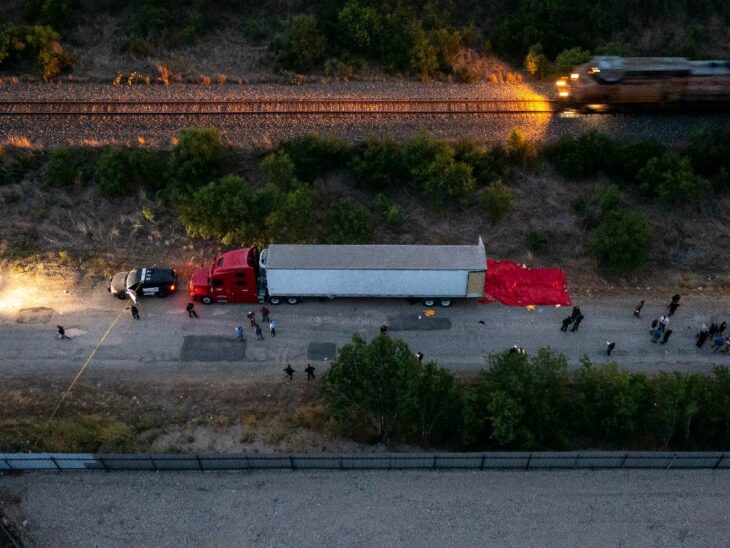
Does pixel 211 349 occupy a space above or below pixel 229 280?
below

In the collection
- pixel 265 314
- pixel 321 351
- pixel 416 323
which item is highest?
pixel 265 314

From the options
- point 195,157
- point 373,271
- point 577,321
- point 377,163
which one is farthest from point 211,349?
point 577,321

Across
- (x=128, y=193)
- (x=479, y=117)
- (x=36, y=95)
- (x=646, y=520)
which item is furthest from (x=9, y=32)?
(x=646, y=520)

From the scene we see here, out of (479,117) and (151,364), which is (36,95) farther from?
(479,117)

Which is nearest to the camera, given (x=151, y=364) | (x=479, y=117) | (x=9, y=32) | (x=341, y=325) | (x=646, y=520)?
(x=646, y=520)

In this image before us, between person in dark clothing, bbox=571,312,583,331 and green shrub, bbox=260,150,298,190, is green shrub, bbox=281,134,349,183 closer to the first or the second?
green shrub, bbox=260,150,298,190

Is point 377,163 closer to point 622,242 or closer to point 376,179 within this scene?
point 376,179
